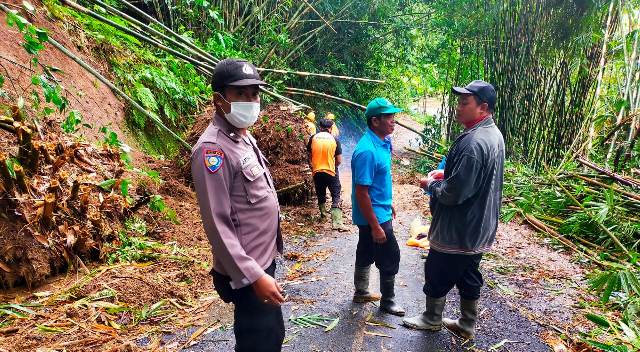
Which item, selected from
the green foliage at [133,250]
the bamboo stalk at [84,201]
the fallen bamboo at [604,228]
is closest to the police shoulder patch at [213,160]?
the bamboo stalk at [84,201]

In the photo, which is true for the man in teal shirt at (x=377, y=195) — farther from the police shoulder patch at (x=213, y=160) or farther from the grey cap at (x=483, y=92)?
the police shoulder patch at (x=213, y=160)

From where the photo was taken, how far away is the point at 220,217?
1.82 meters

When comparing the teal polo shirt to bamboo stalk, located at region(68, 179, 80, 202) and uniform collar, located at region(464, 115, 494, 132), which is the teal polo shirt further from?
bamboo stalk, located at region(68, 179, 80, 202)

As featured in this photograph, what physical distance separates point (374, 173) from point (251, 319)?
1675mm

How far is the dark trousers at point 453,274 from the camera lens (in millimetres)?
3000

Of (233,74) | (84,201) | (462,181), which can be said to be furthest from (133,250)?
(462,181)

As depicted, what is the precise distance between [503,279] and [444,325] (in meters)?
1.26

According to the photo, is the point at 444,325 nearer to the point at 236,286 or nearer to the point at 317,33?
the point at 236,286

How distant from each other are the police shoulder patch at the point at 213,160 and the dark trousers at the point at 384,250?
1872 mm

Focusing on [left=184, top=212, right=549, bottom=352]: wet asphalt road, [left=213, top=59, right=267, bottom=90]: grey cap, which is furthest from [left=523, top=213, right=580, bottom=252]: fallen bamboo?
[left=213, top=59, right=267, bottom=90]: grey cap

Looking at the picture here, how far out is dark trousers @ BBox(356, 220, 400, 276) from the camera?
11.3ft

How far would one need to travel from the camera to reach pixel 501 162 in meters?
2.96

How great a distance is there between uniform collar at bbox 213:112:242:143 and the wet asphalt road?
5.72 ft

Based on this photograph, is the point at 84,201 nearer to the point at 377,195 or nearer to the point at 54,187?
the point at 54,187
